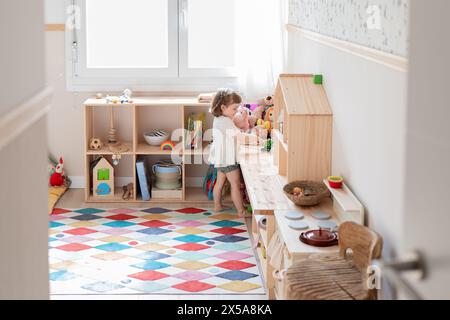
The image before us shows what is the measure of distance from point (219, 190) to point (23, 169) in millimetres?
3314

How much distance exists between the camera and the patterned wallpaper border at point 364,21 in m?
2.36

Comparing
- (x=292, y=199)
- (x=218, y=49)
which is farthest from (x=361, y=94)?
(x=218, y=49)

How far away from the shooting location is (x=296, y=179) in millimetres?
3527

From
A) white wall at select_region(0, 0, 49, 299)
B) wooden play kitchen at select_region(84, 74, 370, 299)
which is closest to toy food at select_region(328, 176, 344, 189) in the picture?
wooden play kitchen at select_region(84, 74, 370, 299)

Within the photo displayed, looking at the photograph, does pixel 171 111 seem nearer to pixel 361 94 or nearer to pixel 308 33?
pixel 308 33

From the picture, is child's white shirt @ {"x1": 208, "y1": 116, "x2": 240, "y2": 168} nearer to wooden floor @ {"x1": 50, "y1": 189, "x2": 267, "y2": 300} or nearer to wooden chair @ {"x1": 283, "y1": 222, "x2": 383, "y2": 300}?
wooden floor @ {"x1": 50, "y1": 189, "x2": 267, "y2": 300}

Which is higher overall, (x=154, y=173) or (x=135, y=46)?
(x=135, y=46)

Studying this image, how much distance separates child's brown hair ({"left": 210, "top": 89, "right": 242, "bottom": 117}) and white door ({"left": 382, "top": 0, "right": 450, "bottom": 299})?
3.66m

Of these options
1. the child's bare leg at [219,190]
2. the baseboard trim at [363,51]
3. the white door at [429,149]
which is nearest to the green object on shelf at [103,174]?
the child's bare leg at [219,190]

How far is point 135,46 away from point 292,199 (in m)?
2.50

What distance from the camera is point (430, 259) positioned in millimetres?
1021

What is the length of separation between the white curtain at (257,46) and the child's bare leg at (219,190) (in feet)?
2.07

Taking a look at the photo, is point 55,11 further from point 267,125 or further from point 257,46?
point 267,125

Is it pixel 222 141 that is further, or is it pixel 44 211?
pixel 222 141
